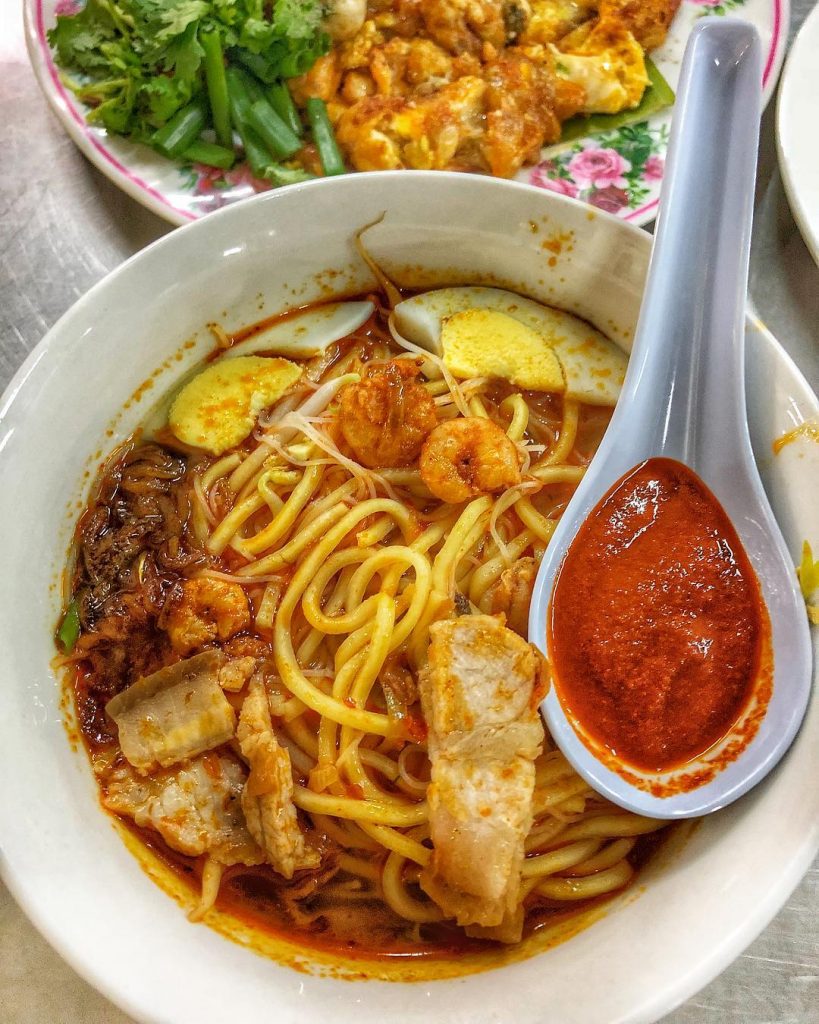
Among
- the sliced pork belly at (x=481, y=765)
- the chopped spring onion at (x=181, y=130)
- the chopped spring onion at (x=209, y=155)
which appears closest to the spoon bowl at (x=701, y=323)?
the sliced pork belly at (x=481, y=765)

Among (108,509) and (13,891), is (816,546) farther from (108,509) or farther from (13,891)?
(13,891)

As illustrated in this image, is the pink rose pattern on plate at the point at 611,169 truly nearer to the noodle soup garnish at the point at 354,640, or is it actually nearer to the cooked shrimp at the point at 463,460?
the noodle soup garnish at the point at 354,640

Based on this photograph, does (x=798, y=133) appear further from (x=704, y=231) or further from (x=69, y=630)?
(x=69, y=630)

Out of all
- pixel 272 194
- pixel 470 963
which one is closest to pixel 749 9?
pixel 272 194

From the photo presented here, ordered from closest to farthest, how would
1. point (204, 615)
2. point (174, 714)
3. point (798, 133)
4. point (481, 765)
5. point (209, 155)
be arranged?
1. point (481, 765)
2. point (174, 714)
3. point (204, 615)
4. point (798, 133)
5. point (209, 155)

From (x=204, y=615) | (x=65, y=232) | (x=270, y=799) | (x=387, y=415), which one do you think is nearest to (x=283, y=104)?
(x=65, y=232)

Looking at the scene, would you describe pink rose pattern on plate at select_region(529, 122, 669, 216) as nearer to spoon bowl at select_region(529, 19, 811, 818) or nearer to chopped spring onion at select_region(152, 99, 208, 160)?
spoon bowl at select_region(529, 19, 811, 818)
